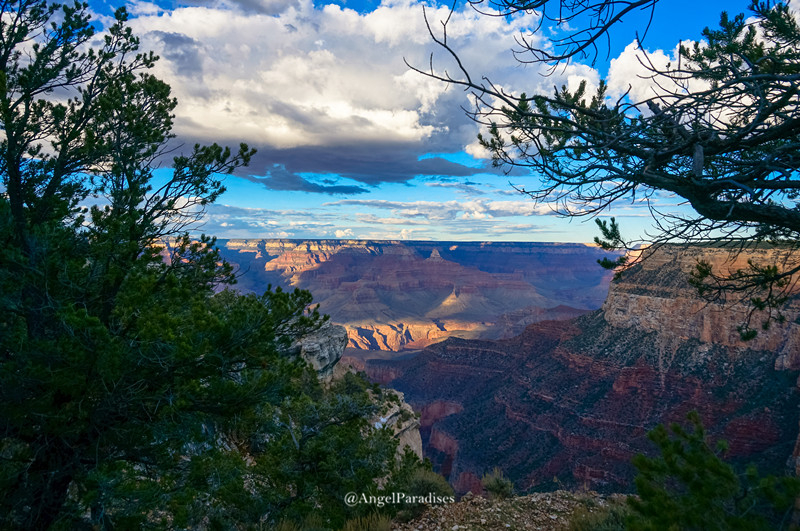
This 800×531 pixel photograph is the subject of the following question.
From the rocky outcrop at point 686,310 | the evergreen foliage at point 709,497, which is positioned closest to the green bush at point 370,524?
the evergreen foliage at point 709,497

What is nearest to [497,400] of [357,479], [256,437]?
[256,437]

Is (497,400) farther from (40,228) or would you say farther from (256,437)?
(40,228)

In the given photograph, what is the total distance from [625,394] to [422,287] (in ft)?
460

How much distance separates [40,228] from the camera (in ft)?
14.0

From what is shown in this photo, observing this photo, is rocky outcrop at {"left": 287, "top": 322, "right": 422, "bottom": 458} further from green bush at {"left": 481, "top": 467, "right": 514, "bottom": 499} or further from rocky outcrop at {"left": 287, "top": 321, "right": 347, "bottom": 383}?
green bush at {"left": 481, "top": 467, "right": 514, "bottom": 499}

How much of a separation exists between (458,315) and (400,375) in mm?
82226

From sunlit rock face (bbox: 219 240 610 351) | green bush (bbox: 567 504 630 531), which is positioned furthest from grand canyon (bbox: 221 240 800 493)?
sunlit rock face (bbox: 219 240 610 351)

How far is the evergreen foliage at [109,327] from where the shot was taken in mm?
3982

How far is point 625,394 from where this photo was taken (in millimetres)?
33156

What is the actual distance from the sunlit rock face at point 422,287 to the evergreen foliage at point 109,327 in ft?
328

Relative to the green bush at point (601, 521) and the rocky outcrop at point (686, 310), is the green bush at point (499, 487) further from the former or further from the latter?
the rocky outcrop at point (686, 310)

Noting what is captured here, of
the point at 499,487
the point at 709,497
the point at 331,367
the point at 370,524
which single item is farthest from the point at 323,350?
the point at 709,497

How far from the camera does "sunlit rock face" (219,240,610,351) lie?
122 metres

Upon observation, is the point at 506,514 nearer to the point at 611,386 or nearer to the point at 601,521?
the point at 601,521
